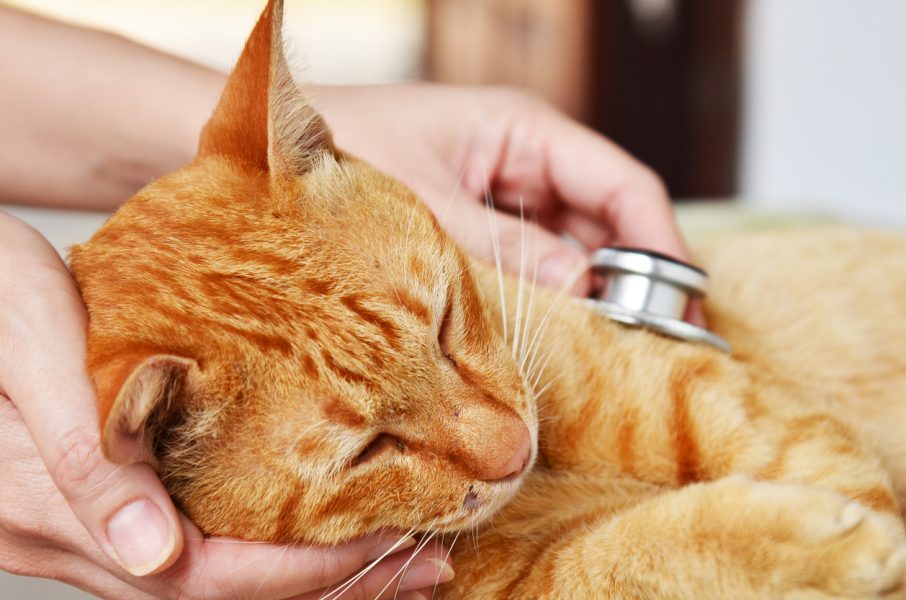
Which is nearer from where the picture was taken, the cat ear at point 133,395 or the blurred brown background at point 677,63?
the cat ear at point 133,395

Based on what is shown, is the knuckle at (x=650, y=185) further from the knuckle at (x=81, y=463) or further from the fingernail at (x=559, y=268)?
the knuckle at (x=81, y=463)

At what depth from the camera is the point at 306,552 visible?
3.46ft

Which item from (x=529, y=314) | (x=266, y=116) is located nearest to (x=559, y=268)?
(x=529, y=314)

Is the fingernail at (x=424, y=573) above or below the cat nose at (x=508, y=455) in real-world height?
below

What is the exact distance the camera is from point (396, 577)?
44.8 inches

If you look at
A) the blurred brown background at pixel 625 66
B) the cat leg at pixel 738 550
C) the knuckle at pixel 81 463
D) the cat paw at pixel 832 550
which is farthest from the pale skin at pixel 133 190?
the blurred brown background at pixel 625 66

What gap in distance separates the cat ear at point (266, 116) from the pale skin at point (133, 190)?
126 mm

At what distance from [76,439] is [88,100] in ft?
3.50

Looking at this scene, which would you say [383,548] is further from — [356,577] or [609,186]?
[609,186]

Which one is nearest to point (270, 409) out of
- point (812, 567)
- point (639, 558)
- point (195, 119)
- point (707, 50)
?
point (639, 558)

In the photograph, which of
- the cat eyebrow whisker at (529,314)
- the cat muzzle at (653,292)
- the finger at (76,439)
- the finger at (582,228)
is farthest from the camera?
the finger at (582,228)

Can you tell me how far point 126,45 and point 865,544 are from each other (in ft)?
5.55

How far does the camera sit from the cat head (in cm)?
102

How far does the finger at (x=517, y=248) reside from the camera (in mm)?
1598
